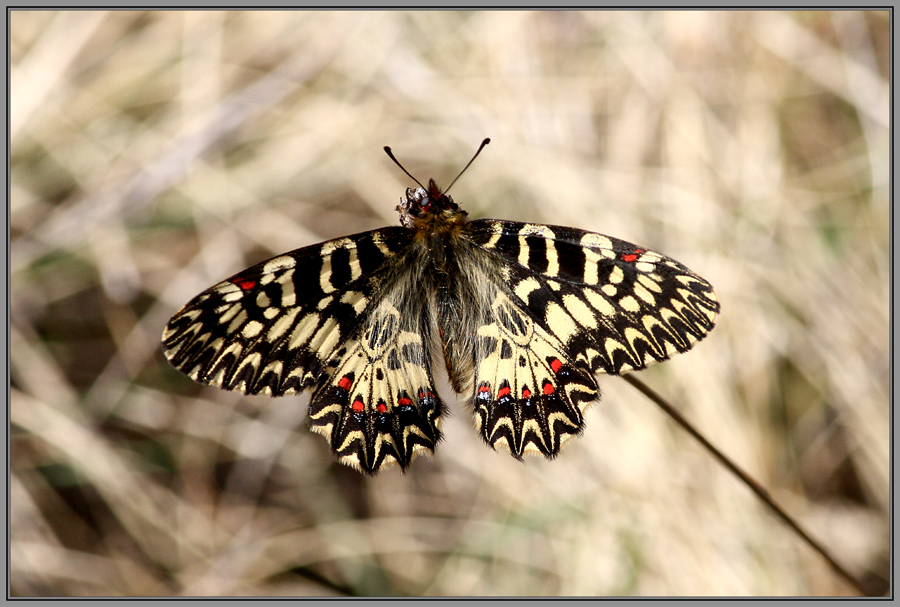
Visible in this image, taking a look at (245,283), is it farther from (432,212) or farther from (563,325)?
(563,325)

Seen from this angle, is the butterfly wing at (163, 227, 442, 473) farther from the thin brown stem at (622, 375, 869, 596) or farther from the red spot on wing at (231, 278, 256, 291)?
the thin brown stem at (622, 375, 869, 596)

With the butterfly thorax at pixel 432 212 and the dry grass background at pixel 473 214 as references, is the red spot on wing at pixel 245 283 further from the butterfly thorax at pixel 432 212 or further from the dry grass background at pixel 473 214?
the dry grass background at pixel 473 214

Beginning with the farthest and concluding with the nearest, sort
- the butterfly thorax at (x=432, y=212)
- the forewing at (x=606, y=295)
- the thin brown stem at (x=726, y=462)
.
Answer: the butterfly thorax at (x=432, y=212)
the forewing at (x=606, y=295)
the thin brown stem at (x=726, y=462)

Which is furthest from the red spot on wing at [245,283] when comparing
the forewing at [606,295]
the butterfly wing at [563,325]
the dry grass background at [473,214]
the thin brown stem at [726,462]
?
the dry grass background at [473,214]

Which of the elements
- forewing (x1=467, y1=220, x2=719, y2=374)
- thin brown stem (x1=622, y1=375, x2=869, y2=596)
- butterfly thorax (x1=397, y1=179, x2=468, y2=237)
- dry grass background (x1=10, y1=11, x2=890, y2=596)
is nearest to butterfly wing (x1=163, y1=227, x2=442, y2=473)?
butterfly thorax (x1=397, y1=179, x2=468, y2=237)

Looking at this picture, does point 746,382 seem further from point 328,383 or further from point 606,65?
point 328,383

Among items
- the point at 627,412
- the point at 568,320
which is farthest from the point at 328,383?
the point at 627,412
